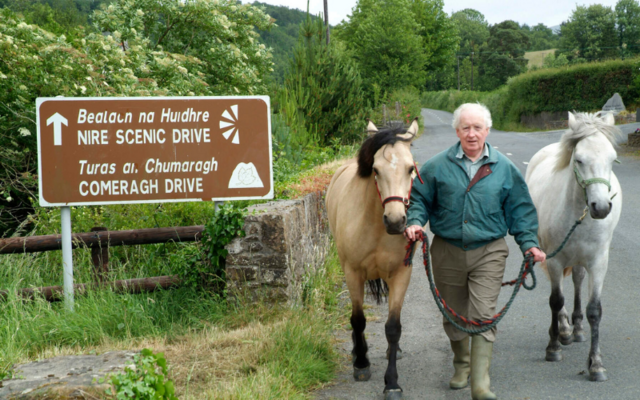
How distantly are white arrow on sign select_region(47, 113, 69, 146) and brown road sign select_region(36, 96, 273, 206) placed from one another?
10 millimetres

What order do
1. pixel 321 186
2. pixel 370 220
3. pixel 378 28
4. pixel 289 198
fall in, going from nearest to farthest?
pixel 370 220 < pixel 289 198 < pixel 321 186 < pixel 378 28

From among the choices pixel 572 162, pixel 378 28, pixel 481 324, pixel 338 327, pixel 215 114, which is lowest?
pixel 338 327

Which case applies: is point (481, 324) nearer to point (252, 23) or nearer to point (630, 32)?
point (252, 23)

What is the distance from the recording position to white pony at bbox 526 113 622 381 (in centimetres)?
427

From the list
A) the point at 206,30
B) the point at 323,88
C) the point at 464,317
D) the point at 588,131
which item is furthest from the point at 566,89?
the point at 464,317

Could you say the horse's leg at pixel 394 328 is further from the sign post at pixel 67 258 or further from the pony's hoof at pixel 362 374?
the sign post at pixel 67 258

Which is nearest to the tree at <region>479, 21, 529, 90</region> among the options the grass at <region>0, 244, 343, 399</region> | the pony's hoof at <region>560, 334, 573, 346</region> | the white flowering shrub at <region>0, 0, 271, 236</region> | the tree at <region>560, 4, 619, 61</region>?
the tree at <region>560, 4, 619, 61</region>

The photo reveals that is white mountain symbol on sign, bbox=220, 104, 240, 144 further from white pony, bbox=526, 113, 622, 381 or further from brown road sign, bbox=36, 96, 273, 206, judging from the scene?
white pony, bbox=526, 113, 622, 381

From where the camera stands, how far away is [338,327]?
5.57 meters

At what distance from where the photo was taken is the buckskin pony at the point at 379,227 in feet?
12.6

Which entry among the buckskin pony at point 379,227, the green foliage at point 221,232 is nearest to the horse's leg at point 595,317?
the buckskin pony at point 379,227

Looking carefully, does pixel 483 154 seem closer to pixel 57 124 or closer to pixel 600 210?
pixel 600 210

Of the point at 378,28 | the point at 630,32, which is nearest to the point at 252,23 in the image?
the point at 378,28

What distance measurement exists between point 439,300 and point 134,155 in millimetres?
3486
